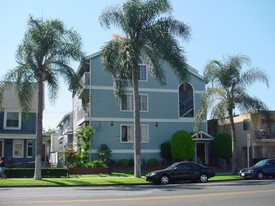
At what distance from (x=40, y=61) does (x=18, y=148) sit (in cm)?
1389

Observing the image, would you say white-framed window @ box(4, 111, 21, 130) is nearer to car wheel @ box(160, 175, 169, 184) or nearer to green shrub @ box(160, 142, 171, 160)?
green shrub @ box(160, 142, 171, 160)

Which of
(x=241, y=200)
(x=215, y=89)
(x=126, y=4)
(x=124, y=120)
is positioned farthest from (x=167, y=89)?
(x=241, y=200)

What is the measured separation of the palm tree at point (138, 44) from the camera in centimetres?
2395

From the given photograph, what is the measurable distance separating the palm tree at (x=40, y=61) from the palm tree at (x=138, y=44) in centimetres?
236

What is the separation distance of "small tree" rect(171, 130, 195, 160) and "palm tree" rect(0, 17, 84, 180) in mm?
12584

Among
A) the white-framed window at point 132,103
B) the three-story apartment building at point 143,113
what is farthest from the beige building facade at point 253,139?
the white-framed window at point 132,103

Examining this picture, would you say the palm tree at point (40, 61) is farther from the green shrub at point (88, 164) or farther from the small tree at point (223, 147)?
the small tree at point (223, 147)

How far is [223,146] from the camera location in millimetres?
34062

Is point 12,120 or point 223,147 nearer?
point 223,147

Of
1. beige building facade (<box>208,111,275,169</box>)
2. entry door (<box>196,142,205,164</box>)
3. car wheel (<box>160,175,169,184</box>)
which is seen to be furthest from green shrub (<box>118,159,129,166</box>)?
car wheel (<box>160,175,169,184</box>)

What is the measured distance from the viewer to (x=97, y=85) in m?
33.7

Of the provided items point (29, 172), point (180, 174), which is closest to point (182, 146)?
point (180, 174)

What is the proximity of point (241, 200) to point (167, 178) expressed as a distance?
918 cm

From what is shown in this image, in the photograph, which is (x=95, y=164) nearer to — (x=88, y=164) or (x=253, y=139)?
(x=88, y=164)
